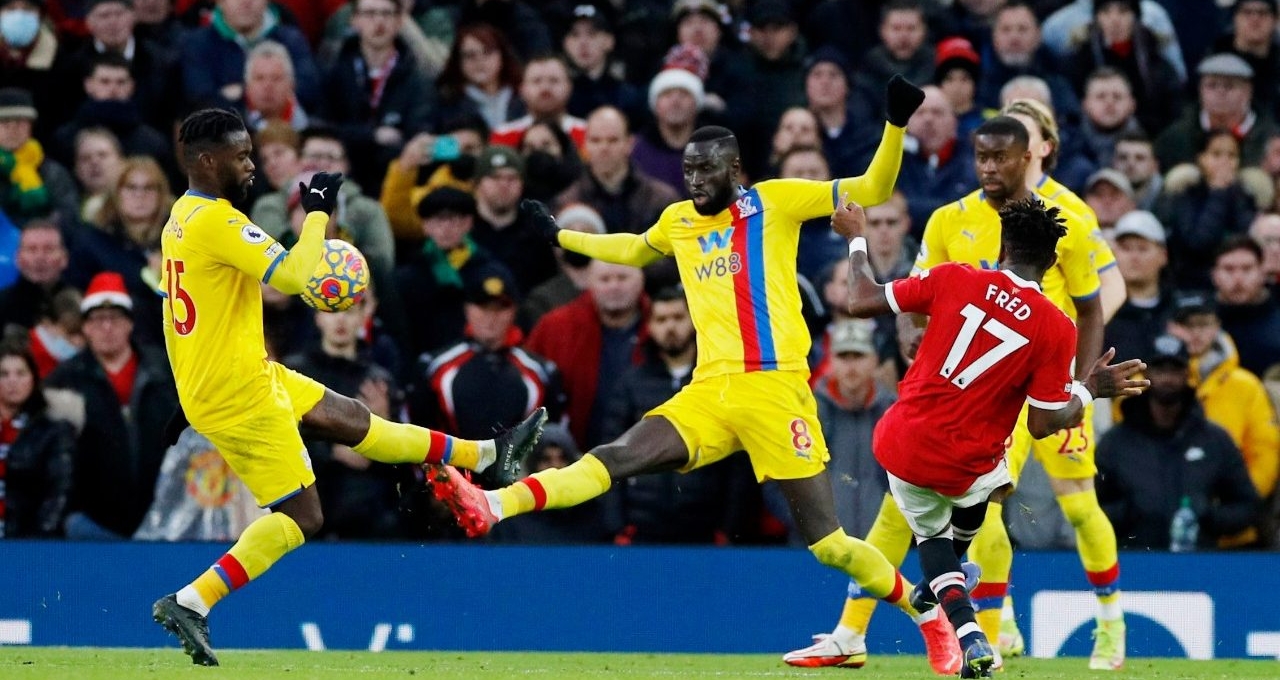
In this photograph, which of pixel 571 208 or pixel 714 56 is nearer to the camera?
pixel 571 208

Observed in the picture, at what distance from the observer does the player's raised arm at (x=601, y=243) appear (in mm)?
10773

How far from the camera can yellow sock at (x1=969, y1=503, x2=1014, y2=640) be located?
36.2 feet

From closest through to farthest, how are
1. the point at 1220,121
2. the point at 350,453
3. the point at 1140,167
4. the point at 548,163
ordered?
1. the point at 350,453
2. the point at 548,163
3. the point at 1140,167
4. the point at 1220,121

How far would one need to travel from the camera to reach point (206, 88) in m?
15.9

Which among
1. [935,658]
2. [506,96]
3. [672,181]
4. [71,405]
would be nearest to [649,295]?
[672,181]

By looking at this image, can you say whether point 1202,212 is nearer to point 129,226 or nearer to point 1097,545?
point 1097,545

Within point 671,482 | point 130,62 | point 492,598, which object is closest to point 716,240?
point 671,482

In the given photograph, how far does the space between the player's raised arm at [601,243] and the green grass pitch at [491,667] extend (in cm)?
205

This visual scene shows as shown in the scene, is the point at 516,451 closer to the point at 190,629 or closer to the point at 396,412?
the point at 190,629

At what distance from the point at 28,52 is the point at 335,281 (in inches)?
274

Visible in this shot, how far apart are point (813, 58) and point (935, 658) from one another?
23.4 ft

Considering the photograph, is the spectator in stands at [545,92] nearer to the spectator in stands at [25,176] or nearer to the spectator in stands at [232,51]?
the spectator in stands at [232,51]

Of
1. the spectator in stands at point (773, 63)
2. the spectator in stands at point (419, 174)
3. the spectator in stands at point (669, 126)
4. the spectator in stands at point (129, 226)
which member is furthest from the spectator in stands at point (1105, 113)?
the spectator in stands at point (129, 226)

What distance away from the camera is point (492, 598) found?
12.9m
